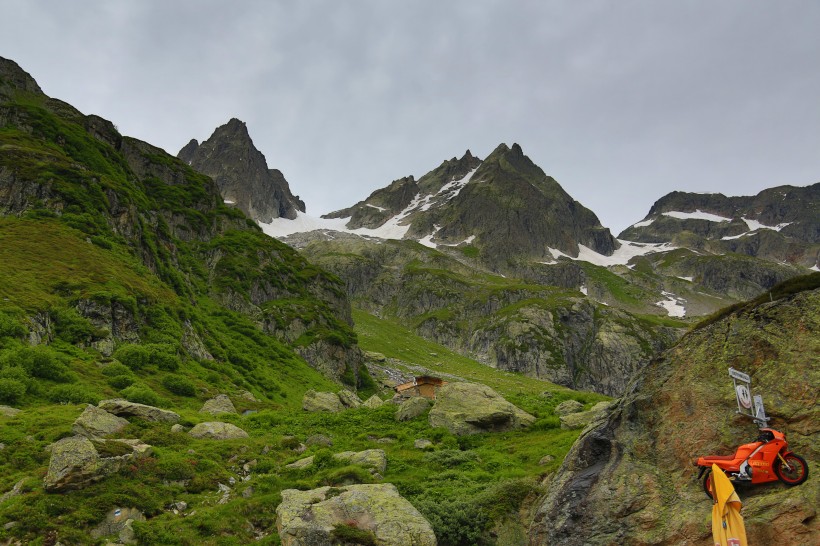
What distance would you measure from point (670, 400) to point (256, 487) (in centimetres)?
1654

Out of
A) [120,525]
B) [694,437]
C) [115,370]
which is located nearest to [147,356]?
[115,370]

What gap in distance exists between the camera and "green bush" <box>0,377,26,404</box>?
26562 millimetres

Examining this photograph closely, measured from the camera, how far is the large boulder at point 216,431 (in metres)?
26.3

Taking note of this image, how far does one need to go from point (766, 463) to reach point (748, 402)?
1559 mm

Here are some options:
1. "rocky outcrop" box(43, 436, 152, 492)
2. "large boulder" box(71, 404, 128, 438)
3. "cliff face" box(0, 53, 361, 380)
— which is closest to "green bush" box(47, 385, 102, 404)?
"large boulder" box(71, 404, 128, 438)

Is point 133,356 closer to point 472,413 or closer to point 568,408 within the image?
point 472,413

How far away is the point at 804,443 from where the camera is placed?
410 inches

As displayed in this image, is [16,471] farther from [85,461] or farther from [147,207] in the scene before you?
[147,207]

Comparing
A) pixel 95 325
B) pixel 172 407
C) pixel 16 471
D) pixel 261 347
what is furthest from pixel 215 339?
pixel 16 471

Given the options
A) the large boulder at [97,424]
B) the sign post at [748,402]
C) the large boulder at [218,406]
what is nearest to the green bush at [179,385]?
the large boulder at [218,406]

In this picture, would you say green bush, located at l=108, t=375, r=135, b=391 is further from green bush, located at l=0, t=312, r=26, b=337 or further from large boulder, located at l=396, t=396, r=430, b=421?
large boulder, located at l=396, t=396, r=430, b=421

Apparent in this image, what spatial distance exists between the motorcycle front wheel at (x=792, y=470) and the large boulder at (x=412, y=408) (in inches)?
1008

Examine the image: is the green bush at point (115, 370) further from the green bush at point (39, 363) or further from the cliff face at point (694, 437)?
the cliff face at point (694, 437)

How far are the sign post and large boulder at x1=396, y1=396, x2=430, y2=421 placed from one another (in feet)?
81.3
